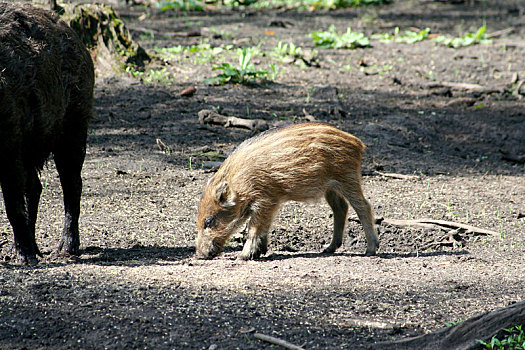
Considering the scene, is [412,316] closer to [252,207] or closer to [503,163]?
[252,207]

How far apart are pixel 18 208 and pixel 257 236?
1.94m

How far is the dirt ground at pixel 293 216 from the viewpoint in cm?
367

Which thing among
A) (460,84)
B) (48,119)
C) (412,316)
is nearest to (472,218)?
(412,316)

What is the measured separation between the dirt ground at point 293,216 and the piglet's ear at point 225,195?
0.50 meters

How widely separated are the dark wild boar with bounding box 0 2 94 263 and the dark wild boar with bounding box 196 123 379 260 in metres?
1.23

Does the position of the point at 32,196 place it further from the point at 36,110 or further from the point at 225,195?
the point at 225,195

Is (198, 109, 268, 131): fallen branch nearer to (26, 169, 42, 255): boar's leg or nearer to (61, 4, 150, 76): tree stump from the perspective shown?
(61, 4, 150, 76): tree stump

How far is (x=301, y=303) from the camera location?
3943 mm

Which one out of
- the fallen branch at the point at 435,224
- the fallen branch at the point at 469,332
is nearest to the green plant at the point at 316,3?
the fallen branch at the point at 435,224

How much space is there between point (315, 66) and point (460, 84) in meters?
2.56

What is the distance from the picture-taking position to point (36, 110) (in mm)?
4848

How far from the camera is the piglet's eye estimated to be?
5.60 m

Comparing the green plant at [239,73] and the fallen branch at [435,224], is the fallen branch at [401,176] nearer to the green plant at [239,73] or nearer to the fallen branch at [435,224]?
the fallen branch at [435,224]

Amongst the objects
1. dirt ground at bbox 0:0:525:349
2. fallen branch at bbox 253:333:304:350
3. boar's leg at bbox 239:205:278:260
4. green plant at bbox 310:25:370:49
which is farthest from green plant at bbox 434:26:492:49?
fallen branch at bbox 253:333:304:350
